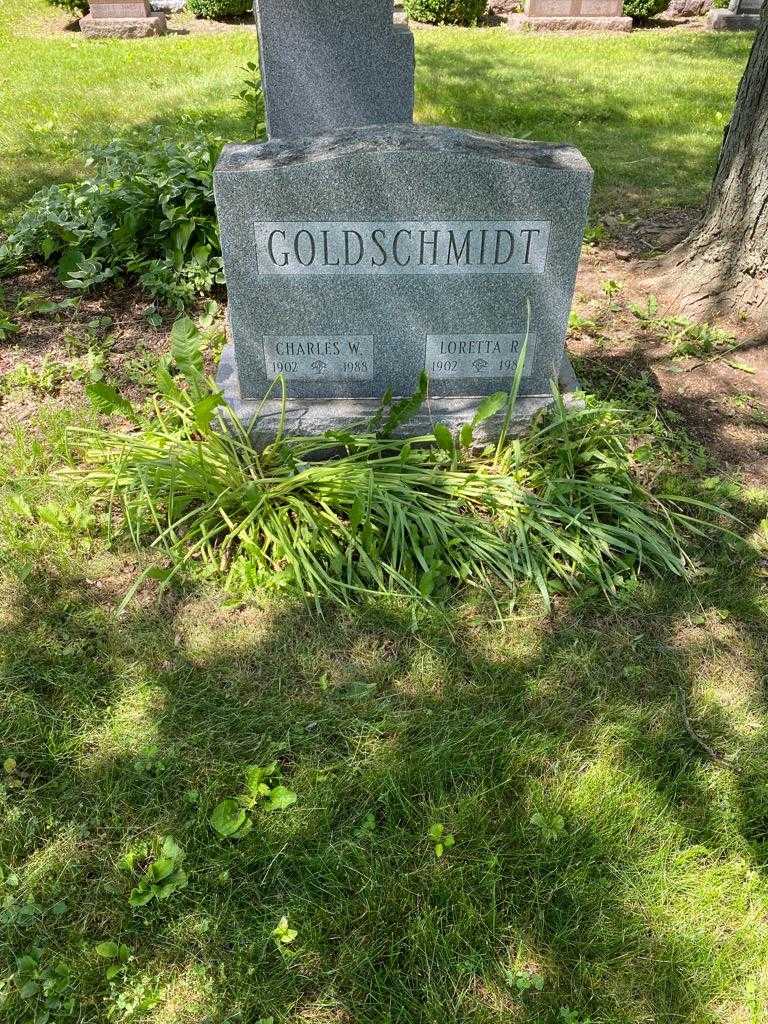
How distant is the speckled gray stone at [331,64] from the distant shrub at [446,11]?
800cm

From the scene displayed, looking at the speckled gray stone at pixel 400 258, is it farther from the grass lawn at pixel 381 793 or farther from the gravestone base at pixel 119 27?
the gravestone base at pixel 119 27

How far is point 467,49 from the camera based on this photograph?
31.3 feet

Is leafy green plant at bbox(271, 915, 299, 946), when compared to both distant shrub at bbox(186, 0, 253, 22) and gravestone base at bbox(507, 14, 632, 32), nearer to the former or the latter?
gravestone base at bbox(507, 14, 632, 32)

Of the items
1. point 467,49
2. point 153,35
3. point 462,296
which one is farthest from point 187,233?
point 153,35

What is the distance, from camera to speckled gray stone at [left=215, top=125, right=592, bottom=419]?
2836 millimetres

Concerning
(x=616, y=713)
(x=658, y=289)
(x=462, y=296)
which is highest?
(x=462, y=296)

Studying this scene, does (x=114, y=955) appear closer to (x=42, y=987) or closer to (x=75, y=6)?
(x=42, y=987)

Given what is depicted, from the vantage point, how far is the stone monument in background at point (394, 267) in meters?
2.84

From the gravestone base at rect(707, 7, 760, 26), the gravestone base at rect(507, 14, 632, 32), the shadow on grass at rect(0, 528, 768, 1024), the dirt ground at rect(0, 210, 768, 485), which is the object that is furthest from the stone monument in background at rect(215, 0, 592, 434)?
the gravestone base at rect(707, 7, 760, 26)

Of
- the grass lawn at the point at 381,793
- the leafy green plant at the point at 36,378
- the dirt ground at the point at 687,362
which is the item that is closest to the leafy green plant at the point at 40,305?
the leafy green plant at the point at 36,378

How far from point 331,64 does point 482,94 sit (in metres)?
4.10

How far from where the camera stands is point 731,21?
11273 millimetres

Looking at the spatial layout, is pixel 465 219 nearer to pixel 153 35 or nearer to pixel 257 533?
pixel 257 533

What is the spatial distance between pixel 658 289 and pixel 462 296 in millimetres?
1895
